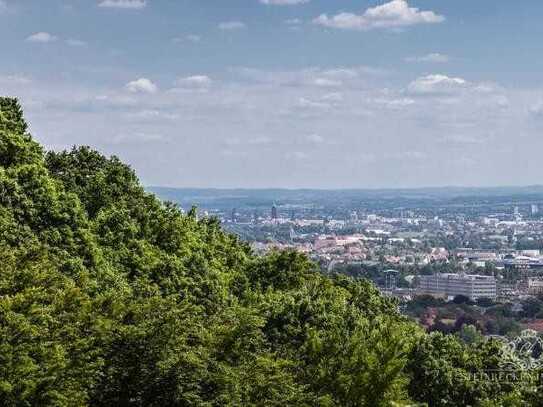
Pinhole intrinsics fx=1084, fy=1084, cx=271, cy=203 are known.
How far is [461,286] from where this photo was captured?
18675 cm

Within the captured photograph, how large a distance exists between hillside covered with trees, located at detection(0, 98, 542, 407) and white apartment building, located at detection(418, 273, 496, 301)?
126705mm

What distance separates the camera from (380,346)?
30.8m

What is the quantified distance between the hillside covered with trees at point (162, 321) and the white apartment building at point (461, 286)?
12670cm

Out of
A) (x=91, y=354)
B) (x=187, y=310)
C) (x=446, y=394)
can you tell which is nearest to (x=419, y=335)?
(x=446, y=394)

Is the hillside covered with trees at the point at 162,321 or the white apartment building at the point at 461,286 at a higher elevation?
the hillside covered with trees at the point at 162,321

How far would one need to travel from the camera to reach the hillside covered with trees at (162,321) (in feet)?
84.4

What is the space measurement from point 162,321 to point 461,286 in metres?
164
